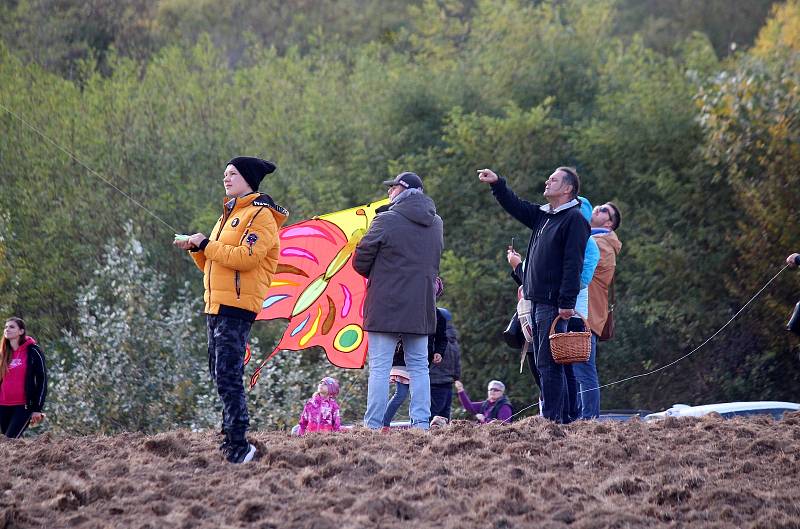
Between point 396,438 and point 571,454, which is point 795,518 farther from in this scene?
point 396,438

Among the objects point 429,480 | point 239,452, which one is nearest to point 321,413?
point 239,452

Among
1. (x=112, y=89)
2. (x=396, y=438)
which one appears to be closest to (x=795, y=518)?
(x=396, y=438)

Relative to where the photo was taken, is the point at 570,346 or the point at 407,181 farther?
the point at 407,181

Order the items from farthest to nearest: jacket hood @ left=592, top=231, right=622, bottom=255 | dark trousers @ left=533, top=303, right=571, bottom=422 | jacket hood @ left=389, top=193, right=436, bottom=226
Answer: jacket hood @ left=592, top=231, right=622, bottom=255, jacket hood @ left=389, top=193, right=436, bottom=226, dark trousers @ left=533, top=303, right=571, bottom=422

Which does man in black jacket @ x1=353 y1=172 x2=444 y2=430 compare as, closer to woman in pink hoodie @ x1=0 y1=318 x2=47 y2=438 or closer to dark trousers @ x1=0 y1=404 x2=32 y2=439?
woman in pink hoodie @ x1=0 y1=318 x2=47 y2=438

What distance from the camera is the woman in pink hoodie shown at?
11.7 metres

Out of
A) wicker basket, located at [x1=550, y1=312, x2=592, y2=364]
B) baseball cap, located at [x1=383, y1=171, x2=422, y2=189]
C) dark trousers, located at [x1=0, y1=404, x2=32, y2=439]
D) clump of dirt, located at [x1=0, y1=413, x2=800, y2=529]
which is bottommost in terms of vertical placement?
clump of dirt, located at [x1=0, y1=413, x2=800, y2=529]

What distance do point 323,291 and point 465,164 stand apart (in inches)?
571

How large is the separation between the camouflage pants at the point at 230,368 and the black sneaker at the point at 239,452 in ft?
0.14

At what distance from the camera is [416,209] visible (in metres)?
8.90

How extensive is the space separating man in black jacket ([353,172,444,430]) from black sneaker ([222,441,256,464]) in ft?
5.44

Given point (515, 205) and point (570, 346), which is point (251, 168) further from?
point (570, 346)

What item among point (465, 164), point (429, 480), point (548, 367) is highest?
point (465, 164)

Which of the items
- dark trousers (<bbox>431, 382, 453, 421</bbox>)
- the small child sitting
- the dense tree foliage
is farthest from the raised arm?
the dense tree foliage
